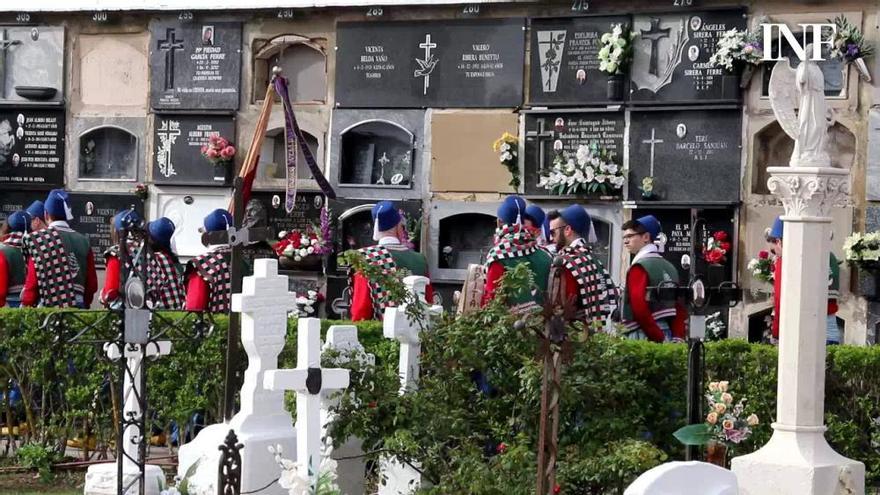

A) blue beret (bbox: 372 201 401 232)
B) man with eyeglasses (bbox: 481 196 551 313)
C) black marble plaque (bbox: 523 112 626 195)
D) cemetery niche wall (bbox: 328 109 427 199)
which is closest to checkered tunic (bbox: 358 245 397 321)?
blue beret (bbox: 372 201 401 232)

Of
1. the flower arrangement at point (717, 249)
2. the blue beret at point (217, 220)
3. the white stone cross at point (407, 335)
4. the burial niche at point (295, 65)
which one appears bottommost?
the white stone cross at point (407, 335)

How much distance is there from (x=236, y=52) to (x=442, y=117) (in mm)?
2227

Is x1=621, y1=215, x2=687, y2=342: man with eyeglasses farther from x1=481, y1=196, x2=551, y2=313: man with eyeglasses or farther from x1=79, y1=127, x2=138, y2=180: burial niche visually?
x1=79, y1=127, x2=138, y2=180: burial niche

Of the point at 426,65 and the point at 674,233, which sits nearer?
the point at 674,233

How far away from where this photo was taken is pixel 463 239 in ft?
53.8

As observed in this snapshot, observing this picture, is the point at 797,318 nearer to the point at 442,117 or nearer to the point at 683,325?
the point at 683,325

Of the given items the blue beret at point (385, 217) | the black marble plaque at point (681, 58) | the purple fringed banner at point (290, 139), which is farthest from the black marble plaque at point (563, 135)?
the blue beret at point (385, 217)

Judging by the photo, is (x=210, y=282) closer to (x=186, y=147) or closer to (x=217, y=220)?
(x=217, y=220)

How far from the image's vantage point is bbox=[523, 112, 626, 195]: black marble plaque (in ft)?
51.4

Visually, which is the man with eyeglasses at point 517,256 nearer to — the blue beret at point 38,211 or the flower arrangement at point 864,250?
the flower arrangement at point 864,250

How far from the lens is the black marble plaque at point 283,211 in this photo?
16875 mm

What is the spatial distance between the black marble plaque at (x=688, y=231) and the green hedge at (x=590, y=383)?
4.33 metres

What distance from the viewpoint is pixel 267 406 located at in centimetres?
968

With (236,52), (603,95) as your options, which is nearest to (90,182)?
(236,52)
